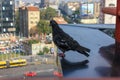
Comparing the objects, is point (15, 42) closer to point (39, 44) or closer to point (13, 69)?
point (39, 44)

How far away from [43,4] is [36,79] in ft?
93.0

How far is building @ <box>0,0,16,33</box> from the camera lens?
16.7 m

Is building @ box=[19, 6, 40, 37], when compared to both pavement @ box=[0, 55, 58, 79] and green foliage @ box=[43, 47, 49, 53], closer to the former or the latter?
green foliage @ box=[43, 47, 49, 53]

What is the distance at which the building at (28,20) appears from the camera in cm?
1777

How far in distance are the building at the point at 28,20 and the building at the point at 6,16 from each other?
1037 millimetres

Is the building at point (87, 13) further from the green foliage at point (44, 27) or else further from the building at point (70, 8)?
the green foliage at point (44, 27)

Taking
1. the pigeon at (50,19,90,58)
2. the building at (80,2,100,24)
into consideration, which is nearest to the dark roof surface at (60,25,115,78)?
the pigeon at (50,19,90,58)

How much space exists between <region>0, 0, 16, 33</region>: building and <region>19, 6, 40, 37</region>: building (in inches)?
40.8

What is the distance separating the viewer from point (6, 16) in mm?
16734

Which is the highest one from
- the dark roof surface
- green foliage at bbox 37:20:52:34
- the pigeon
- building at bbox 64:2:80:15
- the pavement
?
the pigeon

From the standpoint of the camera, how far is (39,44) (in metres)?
12.6

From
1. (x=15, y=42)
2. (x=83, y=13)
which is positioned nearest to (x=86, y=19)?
(x=83, y=13)

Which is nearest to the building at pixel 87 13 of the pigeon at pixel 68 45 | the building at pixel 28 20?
the building at pixel 28 20

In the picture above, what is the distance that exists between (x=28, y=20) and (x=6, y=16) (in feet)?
5.15
